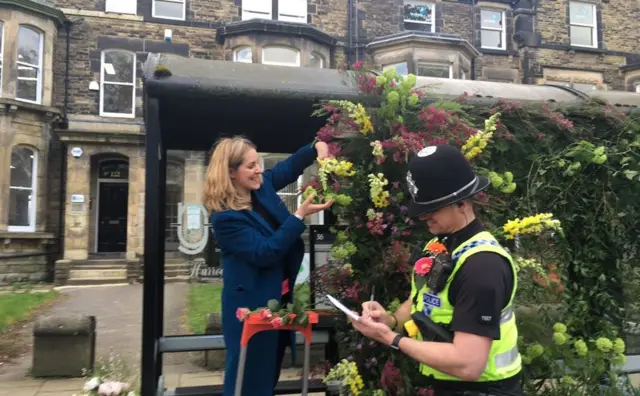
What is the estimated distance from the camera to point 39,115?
47.2ft

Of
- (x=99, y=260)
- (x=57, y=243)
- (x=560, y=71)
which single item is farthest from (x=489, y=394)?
(x=560, y=71)

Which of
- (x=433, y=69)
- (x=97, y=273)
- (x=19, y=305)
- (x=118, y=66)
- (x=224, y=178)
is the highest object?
(x=433, y=69)

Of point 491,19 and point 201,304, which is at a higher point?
point 491,19

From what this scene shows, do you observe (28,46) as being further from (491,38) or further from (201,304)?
(491,38)

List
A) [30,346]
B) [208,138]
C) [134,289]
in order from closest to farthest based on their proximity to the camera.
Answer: [208,138]
[30,346]
[134,289]

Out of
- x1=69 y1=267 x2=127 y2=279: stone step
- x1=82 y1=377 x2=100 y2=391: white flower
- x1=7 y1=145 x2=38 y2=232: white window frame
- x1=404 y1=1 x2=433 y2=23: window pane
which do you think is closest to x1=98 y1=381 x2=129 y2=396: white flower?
x1=82 y1=377 x2=100 y2=391: white flower

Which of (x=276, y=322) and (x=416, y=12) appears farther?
(x=416, y=12)

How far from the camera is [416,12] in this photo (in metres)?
17.4

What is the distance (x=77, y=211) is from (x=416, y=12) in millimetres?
12850

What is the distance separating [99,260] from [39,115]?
4.55 meters

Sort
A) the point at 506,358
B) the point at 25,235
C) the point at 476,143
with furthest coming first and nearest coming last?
the point at 25,235
the point at 476,143
the point at 506,358

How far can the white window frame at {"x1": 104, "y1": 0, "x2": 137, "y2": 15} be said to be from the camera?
15.2 metres

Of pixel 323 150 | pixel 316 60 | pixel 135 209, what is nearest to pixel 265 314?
pixel 323 150

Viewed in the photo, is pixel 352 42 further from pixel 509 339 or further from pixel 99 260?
pixel 509 339
